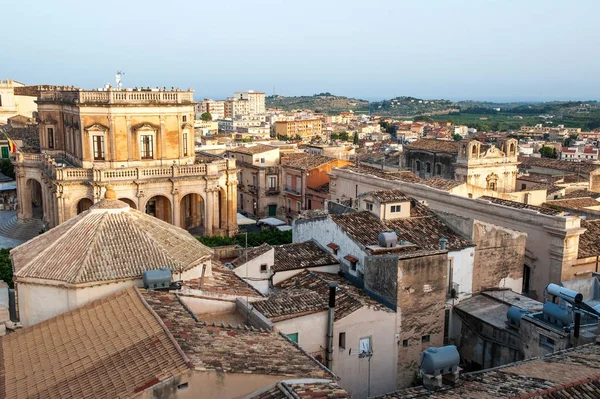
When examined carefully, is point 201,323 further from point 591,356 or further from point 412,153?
point 412,153

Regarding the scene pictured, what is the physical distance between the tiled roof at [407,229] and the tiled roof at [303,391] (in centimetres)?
1106

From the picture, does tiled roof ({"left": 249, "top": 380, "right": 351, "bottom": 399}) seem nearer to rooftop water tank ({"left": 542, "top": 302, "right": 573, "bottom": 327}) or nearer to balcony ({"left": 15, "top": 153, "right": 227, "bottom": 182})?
rooftop water tank ({"left": 542, "top": 302, "right": 573, "bottom": 327})

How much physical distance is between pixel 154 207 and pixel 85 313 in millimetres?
25610

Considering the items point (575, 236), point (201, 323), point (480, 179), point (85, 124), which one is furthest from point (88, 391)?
point (480, 179)

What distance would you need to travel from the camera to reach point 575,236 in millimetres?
26047

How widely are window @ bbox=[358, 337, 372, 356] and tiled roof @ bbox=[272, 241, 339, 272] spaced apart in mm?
4587

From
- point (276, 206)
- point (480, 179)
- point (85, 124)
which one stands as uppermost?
point (85, 124)

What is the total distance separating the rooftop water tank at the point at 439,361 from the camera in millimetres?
13305

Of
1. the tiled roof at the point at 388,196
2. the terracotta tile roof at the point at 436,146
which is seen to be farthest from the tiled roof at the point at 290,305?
the terracotta tile roof at the point at 436,146

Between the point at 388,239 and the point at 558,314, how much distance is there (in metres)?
6.71

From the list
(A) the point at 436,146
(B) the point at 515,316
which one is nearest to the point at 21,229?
(B) the point at 515,316

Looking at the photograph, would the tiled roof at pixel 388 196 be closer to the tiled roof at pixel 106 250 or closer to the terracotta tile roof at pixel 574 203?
the tiled roof at pixel 106 250

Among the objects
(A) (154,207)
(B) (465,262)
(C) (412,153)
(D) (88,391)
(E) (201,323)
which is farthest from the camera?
(C) (412,153)

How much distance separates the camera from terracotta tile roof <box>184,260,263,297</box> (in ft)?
59.5
